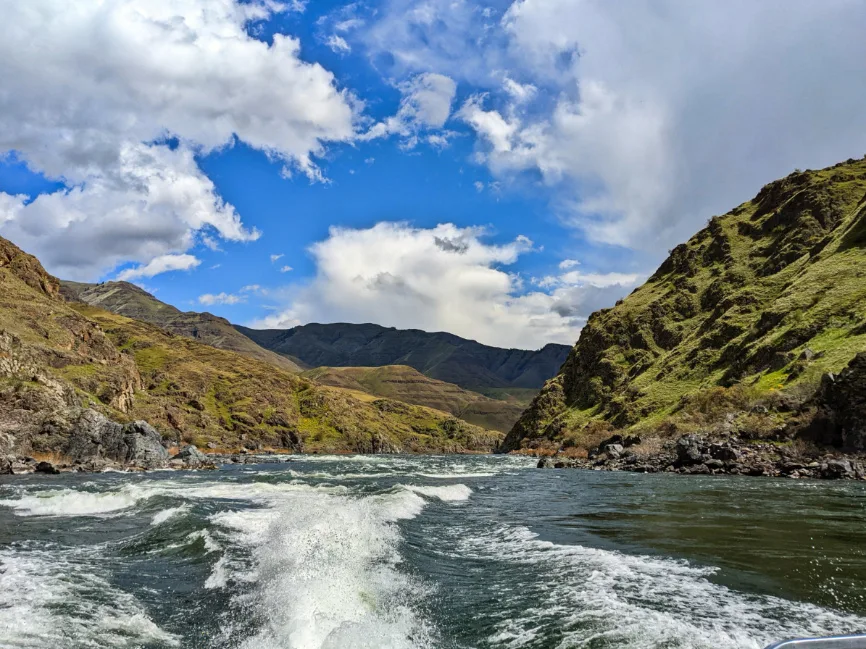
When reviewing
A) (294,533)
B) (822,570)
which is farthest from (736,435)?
(294,533)

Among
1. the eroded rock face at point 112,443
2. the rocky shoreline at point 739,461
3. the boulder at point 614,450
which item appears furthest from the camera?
the boulder at point 614,450

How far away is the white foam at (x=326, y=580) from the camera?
37.4ft

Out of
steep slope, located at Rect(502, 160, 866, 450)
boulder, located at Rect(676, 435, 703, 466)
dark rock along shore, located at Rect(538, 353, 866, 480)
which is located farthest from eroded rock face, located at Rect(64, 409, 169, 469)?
steep slope, located at Rect(502, 160, 866, 450)

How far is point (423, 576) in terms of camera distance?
16.9 metres

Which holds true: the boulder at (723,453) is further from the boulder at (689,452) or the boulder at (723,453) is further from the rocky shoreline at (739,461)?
the boulder at (689,452)

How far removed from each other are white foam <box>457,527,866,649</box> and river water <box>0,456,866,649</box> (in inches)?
2.6

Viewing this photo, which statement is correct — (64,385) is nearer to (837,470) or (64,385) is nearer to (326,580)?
(326,580)

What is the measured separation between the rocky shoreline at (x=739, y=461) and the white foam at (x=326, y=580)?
45.5 meters

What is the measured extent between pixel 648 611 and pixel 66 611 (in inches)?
553

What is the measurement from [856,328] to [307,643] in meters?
86.5

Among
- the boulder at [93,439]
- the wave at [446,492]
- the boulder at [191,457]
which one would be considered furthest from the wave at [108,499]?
the boulder at [191,457]

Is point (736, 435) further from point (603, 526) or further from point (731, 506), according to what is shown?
point (603, 526)

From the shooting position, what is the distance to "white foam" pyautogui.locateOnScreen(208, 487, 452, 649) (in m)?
11.4

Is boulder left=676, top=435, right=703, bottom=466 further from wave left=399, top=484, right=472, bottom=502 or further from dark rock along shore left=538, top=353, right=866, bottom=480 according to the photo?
wave left=399, top=484, right=472, bottom=502
